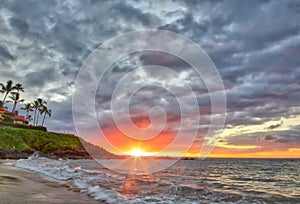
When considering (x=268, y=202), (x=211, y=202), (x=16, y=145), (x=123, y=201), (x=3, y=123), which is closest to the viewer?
(x=123, y=201)

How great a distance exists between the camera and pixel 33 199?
330 inches

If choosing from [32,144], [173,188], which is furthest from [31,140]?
[173,188]

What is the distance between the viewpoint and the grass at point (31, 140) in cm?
5681

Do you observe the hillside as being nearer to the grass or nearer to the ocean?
the grass

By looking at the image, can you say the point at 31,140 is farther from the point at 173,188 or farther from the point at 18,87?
the point at 173,188

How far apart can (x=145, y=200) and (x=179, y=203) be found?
1449 mm

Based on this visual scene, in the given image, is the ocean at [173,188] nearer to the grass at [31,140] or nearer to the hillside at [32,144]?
the hillside at [32,144]

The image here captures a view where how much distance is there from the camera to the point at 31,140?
64.8 meters

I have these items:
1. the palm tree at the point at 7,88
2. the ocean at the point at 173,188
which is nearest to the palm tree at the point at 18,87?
the palm tree at the point at 7,88

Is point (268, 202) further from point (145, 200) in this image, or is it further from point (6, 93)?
point (6, 93)

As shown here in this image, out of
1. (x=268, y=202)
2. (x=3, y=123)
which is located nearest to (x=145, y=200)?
(x=268, y=202)

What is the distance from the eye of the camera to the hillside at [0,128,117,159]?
172ft

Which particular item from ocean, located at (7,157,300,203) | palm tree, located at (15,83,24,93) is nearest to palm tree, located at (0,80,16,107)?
palm tree, located at (15,83,24,93)

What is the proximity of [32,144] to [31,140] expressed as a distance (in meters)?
1.50
